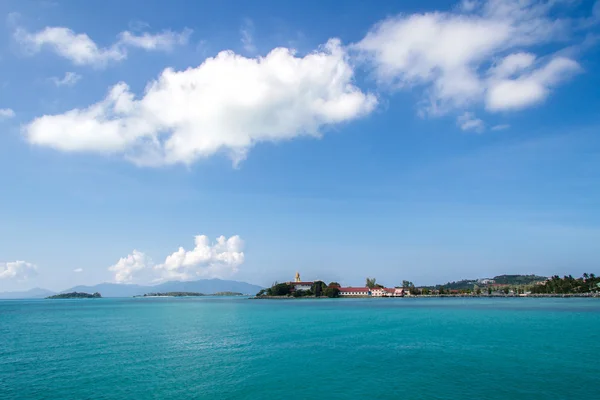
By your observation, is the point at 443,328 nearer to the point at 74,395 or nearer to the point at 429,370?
the point at 429,370

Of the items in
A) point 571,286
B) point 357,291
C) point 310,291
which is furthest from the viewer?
point 357,291

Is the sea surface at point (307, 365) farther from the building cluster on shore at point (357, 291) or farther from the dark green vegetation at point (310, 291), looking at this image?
the building cluster on shore at point (357, 291)

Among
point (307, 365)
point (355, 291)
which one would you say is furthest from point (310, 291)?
point (307, 365)

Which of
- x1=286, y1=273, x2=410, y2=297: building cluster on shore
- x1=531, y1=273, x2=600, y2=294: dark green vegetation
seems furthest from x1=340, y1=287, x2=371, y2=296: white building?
x1=531, y1=273, x2=600, y2=294: dark green vegetation

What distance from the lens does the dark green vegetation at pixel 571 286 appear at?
16662 cm

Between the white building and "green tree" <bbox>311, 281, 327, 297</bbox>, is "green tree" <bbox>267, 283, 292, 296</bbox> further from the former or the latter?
the white building

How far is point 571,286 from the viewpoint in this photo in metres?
169

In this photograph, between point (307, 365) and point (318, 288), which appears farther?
point (318, 288)

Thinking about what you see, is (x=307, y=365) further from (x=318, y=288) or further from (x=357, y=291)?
(x=357, y=291)

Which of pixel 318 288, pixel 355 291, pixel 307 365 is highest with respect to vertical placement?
pixel 318 288

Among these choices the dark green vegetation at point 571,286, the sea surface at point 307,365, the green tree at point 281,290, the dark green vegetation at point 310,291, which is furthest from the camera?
the green tree at point 281,290

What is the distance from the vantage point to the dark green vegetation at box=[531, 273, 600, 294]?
166625mm

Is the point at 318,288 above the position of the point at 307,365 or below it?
above

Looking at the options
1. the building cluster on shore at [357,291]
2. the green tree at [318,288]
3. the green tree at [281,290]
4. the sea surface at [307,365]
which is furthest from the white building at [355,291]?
the sea surface at [307,365]
